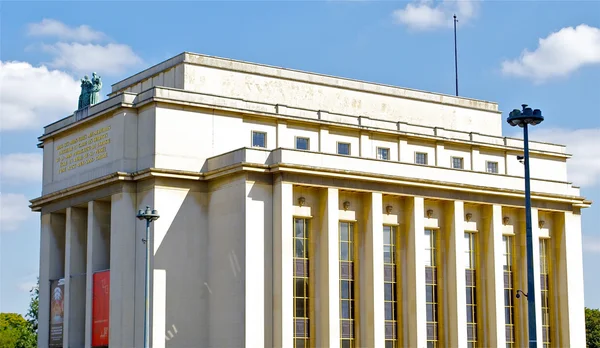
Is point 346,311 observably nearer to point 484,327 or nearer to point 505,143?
point 484,327

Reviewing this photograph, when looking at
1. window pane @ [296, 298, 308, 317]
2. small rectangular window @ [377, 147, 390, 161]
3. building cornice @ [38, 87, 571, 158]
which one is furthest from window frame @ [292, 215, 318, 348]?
small rectangular window @ [377, 147, 390, 161]

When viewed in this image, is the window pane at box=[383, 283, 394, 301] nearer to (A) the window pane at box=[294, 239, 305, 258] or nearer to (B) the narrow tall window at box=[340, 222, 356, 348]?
(B) the narrow tall window at box=[340, 222, 356, 348]

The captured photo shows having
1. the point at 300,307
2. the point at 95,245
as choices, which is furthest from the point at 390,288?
the point at 95,245

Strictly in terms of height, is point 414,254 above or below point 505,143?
below

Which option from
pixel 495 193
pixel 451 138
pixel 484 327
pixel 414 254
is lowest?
pixel 484 327

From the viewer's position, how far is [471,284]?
225 feet

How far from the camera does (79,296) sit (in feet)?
222

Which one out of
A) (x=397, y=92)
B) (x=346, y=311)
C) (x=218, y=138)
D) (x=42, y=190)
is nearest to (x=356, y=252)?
(x=346, y=311)

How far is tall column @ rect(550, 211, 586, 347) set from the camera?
7188 centimetres

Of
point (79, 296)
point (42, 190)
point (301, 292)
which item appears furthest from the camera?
point (42, 190)

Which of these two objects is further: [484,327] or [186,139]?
[484,327]

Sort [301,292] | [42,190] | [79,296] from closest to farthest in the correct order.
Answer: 1. [301,292]
2. [79,296]
3. [42,190]

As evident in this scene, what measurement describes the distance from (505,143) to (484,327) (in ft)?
50.6

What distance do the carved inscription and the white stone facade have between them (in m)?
0.16
